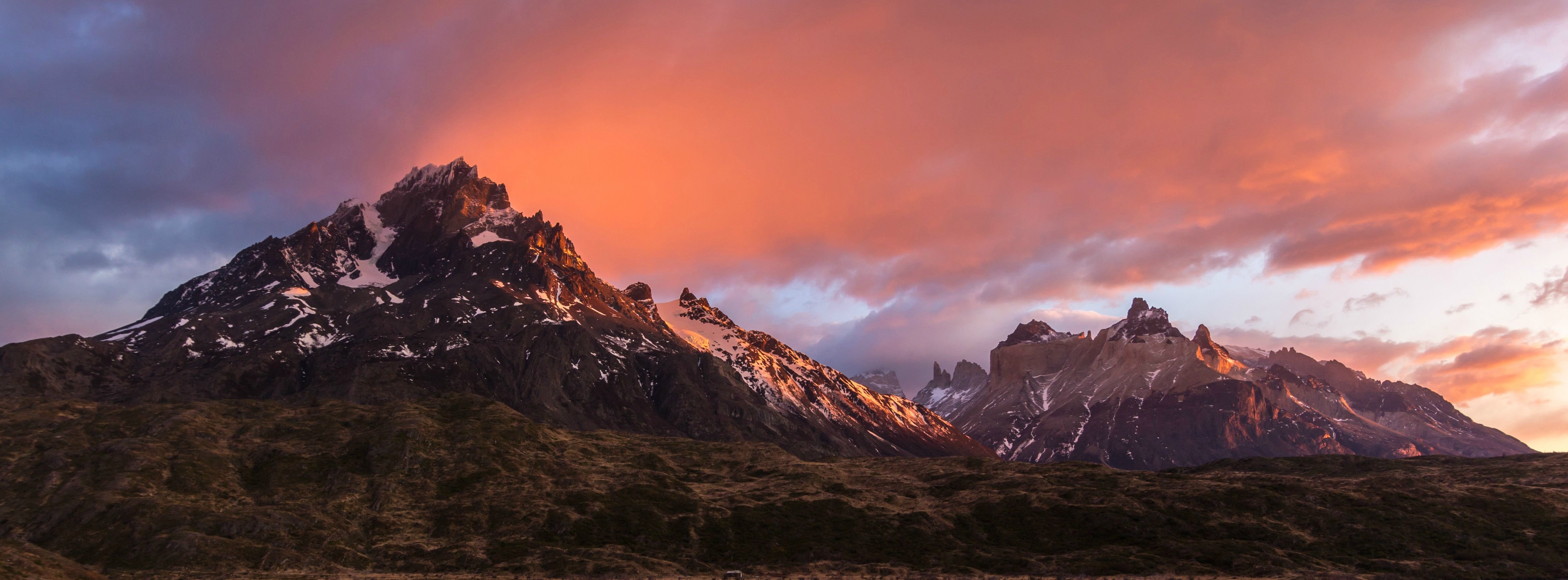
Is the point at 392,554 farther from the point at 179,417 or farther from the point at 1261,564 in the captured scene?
the point at 1261,564

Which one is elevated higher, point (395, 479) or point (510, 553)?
point (395, 479)

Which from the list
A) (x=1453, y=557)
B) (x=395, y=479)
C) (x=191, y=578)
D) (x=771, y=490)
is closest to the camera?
(x=191, y=578)

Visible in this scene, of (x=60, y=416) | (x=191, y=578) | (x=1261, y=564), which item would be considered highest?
(x=60, y=416)

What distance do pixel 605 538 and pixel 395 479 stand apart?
1735 inches

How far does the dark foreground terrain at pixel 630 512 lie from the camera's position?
400ft

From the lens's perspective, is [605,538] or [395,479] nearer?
[605,538]

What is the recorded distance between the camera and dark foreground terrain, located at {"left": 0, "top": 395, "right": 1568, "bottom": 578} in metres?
122

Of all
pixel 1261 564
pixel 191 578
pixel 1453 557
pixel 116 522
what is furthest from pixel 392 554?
pixel 1453 557

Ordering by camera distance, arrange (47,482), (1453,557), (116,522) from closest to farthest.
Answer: (1453,557), (116,522), (47,482)

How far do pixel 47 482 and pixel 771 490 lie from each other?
11862 cm

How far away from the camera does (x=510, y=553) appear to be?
134m

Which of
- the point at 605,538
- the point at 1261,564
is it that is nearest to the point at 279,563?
the point at 605,538

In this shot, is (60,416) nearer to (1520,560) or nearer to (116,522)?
(116,522)

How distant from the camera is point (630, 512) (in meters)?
152
